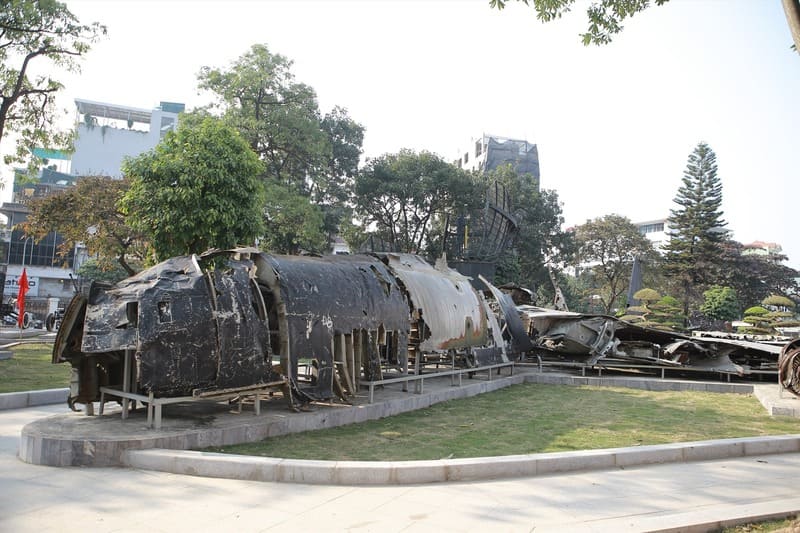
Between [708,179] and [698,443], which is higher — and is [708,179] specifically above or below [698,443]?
above

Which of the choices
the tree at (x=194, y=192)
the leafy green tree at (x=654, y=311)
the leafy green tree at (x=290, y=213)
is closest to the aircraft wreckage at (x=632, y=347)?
the tree at (x=194, y=192)

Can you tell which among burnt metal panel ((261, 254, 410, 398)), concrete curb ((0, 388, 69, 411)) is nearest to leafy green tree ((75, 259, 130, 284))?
concrete curb ((0, 388, 69, 411))

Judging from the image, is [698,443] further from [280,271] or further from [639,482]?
[280,271]

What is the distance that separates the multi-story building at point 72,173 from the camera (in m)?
53.5

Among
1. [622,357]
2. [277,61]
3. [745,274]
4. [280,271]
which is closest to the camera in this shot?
[280,271]

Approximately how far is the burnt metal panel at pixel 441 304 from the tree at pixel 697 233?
117 feet

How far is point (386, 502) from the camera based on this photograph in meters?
5.41

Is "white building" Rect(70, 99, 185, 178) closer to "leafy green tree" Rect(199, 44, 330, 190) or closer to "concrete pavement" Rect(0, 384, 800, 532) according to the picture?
"leafy green tree" Rect(199, 44, 330, 190)

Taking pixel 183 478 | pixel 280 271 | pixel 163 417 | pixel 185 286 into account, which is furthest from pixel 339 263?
pixel 183 478

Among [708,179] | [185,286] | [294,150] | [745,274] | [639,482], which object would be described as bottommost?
[639,482]

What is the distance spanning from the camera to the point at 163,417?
25.8 ft

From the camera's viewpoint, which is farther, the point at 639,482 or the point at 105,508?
the point at 639,482

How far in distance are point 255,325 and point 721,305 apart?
3930 centimetres

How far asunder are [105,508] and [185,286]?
320cm
